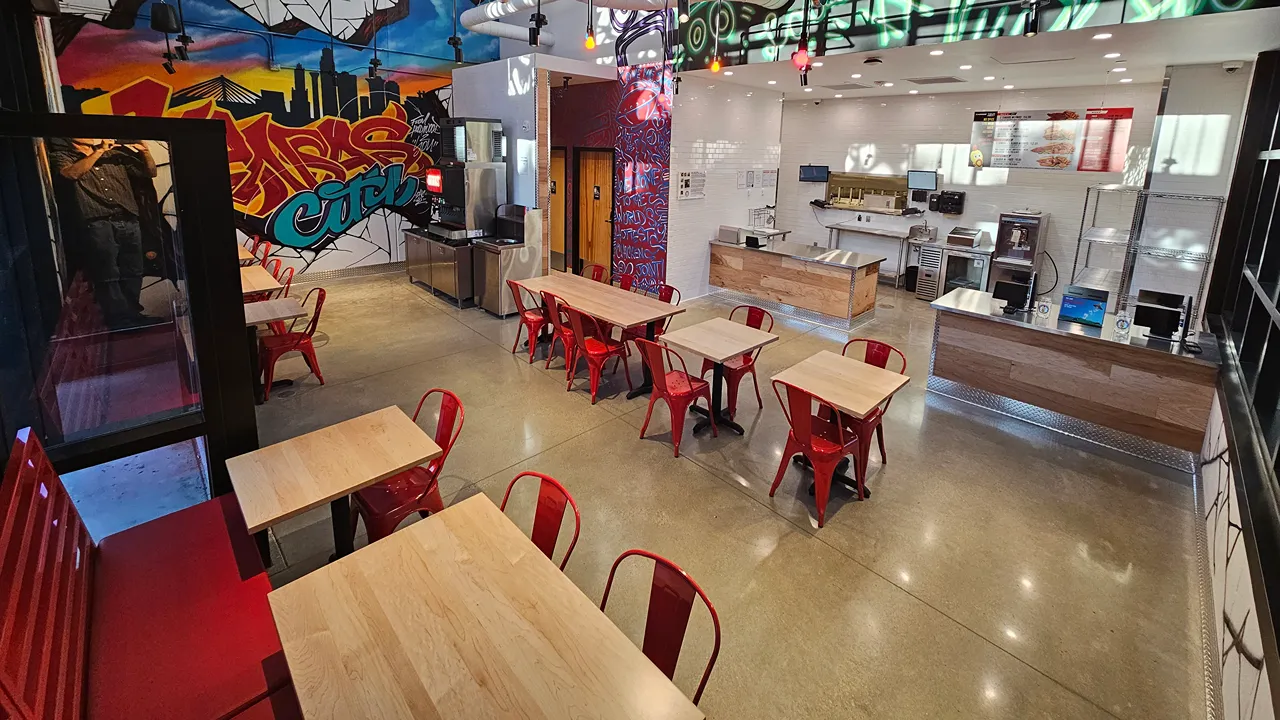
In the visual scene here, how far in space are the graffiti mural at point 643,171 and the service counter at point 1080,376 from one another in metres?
3.88

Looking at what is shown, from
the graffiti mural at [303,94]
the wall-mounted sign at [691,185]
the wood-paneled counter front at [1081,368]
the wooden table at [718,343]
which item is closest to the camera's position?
the wood-paneled counter front at [1081,368]

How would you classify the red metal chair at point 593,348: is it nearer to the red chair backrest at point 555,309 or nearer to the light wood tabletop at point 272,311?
the red chair backrest at point 555,309

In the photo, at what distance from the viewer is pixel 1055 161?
770 centimetres

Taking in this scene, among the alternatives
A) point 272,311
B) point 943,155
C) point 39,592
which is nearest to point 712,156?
point 943,155

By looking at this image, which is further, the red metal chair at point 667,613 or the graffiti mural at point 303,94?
the graffiti mural at point 303,94

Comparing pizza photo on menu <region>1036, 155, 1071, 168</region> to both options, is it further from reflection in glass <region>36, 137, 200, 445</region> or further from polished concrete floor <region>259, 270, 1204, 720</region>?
reflection in glass <region>36, 137, 200, 445</region>

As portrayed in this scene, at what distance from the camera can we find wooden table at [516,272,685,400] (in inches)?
206

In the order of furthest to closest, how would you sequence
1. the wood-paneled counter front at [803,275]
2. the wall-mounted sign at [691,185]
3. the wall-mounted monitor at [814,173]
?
1. the wall-mounted monitor at [814,173]
2. the wall-mounted sign at [691,185]
3. the wood-paneled counter front at [803,275]

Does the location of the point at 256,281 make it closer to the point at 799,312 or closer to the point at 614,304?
the point at 614,304

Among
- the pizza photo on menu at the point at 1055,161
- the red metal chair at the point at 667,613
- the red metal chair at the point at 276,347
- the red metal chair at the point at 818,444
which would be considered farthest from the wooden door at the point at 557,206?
the red metal chair at the point at 667,613

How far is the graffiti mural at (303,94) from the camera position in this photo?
7098mm

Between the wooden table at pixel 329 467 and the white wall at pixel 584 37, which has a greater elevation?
the white wall at pixel 584 37

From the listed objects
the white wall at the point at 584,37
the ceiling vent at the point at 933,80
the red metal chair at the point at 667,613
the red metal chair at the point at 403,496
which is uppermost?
the white wall at the point at 584,37

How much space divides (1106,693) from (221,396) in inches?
170
